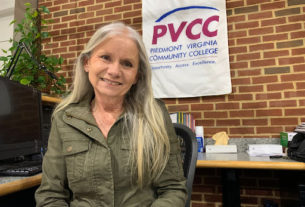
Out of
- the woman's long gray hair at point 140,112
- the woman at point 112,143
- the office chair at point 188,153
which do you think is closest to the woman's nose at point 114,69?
the woman at point 112,143

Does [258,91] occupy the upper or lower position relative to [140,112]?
upper

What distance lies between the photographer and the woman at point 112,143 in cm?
90

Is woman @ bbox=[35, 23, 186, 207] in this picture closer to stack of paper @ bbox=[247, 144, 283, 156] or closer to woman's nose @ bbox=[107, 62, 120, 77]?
woman's nose @ bbox=[107, 62, 120, 77]

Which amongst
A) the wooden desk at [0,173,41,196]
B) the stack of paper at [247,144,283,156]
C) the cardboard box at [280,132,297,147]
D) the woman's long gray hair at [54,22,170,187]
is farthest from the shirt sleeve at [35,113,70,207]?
the cardboard box at [280,132,297,147]

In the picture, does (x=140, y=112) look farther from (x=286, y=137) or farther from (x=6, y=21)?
(x=6, y=21)

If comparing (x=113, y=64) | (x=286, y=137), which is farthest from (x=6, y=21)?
(x=286, y=137)

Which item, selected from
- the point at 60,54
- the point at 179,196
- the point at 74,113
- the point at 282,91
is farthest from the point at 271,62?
the point at 60,54

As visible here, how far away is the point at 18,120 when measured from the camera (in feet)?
4.16

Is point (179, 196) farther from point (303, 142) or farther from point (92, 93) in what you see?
point (303, 142)

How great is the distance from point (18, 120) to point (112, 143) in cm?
65

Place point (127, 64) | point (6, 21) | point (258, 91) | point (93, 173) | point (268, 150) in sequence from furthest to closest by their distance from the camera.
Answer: point (6, 21)
point (258, 91)
point (268, 150)
point (127, 64)
point (93, 173)

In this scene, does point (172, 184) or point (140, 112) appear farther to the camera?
point (140, 112)

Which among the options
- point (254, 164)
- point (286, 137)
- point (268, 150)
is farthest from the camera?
point (286, 137)

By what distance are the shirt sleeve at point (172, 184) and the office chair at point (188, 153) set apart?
0.05m
